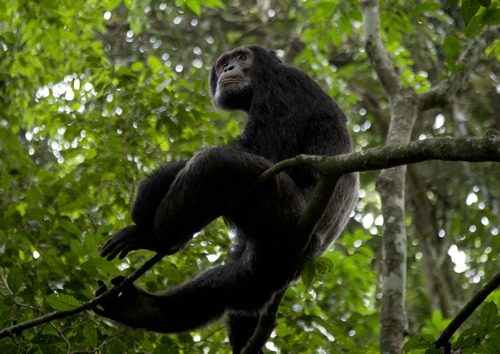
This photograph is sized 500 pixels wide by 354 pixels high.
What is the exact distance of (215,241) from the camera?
21.0 feet

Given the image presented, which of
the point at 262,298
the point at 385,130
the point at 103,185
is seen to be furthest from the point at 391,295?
the point at 385,130

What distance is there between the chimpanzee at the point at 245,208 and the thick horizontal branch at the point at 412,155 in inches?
24.6

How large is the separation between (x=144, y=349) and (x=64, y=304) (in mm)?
1356

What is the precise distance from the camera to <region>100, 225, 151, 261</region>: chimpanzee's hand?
4863 mm

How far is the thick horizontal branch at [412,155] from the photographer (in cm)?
310

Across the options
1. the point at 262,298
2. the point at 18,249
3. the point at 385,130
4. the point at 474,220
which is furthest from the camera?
the point at 385,130

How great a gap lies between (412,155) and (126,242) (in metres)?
2.24

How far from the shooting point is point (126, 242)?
4875mm

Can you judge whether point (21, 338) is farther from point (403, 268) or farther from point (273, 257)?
point (403, 268)

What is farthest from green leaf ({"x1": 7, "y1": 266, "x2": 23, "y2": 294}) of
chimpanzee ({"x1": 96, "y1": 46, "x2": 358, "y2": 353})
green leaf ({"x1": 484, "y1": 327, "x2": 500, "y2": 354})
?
green leaf ({"x1": 484, "y1": 327, "x2": 500, "y2": 354})

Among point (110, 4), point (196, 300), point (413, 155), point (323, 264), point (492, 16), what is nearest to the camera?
point (413, 155)

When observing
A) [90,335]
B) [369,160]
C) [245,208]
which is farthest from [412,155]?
[90,335]

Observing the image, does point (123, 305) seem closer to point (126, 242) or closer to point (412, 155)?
point (126, 242)

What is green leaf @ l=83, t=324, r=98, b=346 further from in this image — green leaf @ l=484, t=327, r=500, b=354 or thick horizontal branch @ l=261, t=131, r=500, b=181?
green leaf @ l=484, t=327, r=500, b=354
